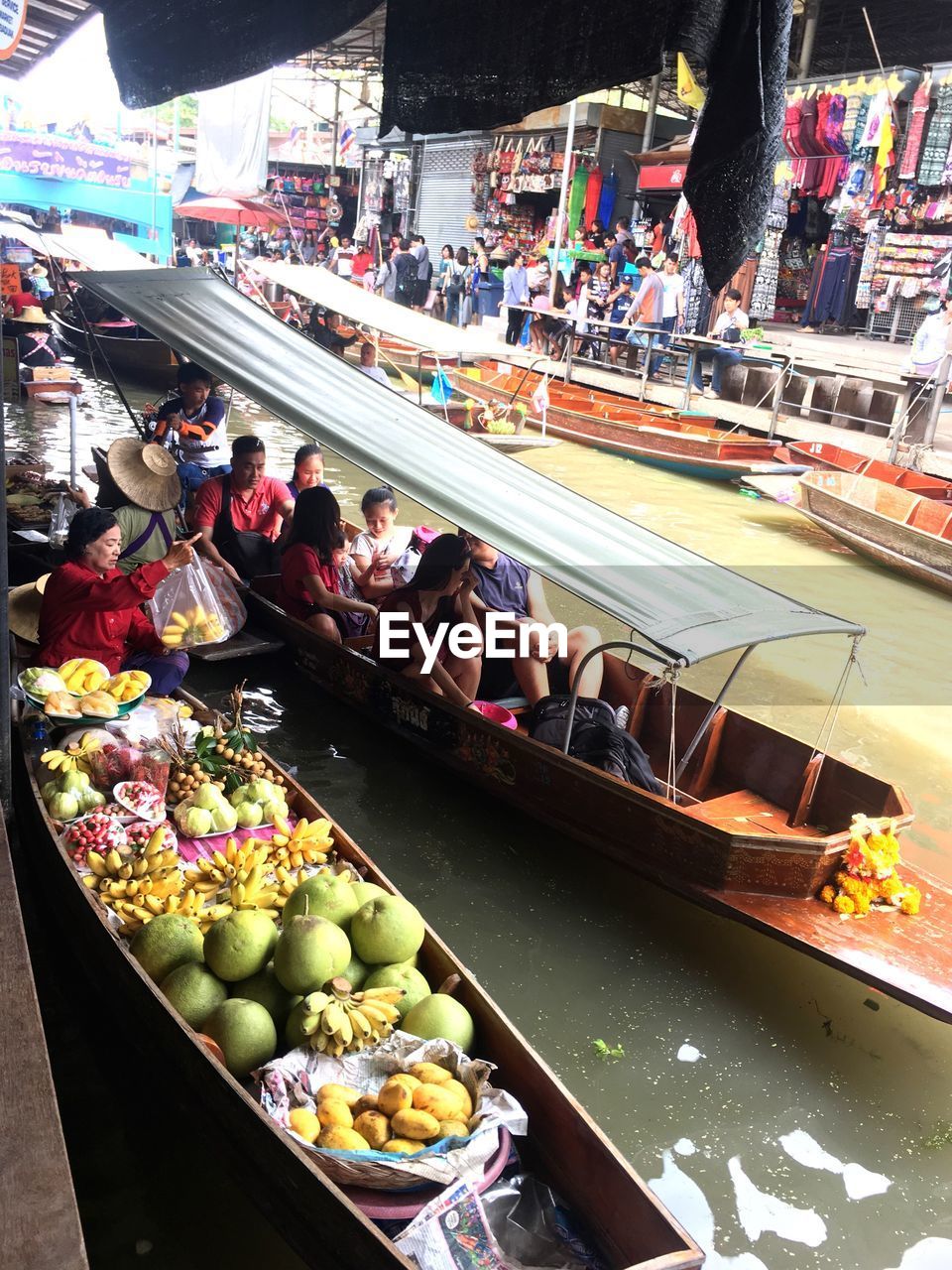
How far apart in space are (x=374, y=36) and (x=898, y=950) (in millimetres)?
21522

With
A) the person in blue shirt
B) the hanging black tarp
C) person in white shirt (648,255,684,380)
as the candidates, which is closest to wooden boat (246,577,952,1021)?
the hanging black tarp

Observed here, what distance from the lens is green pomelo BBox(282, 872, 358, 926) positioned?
9.90 ft

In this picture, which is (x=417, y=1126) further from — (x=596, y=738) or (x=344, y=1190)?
(x=596, y=738)

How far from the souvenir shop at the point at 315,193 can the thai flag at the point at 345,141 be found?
0.47 metres

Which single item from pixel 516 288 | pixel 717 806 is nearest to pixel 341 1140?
pixel 717 806

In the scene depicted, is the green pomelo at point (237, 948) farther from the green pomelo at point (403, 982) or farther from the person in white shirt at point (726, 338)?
the person in white shirt at point (726, 338)

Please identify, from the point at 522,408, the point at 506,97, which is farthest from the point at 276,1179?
the point at 522,408

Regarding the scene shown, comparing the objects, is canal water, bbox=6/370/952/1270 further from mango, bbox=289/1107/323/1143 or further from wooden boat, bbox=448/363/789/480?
wooden boat, bbox=448/363/789/480

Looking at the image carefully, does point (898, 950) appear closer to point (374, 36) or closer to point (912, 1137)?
point (912, 1137)

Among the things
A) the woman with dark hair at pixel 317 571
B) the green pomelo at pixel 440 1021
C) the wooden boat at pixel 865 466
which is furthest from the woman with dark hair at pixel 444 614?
the wooden boat at pixel 865 466

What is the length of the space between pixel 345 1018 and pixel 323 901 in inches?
16.3

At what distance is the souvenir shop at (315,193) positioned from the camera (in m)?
26.5

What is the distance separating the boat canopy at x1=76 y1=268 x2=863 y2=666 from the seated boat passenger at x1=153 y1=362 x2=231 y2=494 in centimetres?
79

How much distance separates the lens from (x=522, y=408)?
12.6 m
